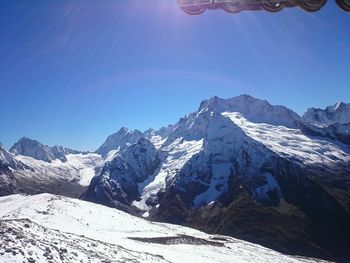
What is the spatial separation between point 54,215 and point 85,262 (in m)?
45.2

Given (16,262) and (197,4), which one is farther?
(16,262)

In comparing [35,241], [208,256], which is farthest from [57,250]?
[208,256]

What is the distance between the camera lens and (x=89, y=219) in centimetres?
7806

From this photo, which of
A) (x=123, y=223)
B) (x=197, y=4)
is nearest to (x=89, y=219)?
(x=123, y=223)

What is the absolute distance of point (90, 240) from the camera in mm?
42125

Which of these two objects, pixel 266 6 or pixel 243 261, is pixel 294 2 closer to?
pixel 266 6

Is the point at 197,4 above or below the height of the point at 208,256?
above

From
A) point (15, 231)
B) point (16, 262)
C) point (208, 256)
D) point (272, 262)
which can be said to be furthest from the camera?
point (272, 262)

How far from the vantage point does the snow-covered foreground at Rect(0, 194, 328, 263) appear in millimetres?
28953

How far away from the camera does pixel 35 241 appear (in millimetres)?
30141

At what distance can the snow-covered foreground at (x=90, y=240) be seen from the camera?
95.0 feet

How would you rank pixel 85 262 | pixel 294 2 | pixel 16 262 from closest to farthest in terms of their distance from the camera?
pixel 294 2, pixel 16 262, pixel 85 262

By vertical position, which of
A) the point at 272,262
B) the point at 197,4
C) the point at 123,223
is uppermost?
the point at 197,4

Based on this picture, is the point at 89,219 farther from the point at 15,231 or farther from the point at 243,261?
the point at 15,231
